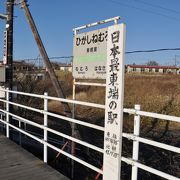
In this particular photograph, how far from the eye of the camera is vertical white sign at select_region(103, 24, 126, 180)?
3934 millimetres

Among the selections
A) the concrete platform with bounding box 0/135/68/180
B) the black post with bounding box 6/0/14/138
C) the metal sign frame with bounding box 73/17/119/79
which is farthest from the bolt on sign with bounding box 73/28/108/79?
the black post with bounding box 6/0/14/138

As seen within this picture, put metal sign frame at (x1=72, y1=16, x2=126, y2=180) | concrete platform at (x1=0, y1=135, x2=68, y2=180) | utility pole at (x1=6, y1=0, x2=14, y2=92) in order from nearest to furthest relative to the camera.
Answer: metal sign frame at (x1=72, y1=16, x2=126, y2=180), concrete platform at (x1=0, y1=135, x2=68, y2=180), utility pole at (x1=6, y1=0, x2=14, y2=92)

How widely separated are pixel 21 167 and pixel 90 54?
2.31 m

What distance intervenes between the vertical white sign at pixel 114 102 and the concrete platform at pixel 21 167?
Answer: 151cm

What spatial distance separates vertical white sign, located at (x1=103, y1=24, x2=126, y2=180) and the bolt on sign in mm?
1583

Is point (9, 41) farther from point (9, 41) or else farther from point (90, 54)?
point (90, 54)

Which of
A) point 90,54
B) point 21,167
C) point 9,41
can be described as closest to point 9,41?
point 9,41

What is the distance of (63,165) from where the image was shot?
881 cm

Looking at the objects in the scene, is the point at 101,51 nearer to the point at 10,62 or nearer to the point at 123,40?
the point at 123,40

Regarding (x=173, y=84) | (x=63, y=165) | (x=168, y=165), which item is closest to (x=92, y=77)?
(x=63, y=165)

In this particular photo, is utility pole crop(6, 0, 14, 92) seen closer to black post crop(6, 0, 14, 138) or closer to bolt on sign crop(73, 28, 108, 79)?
black post crop(6, 0, 14, 138)

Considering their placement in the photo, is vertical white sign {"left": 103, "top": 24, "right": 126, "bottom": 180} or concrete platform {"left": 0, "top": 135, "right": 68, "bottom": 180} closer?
vertical white sign {"left": 103, "top": 24, "right": 126, "bottom": 180}

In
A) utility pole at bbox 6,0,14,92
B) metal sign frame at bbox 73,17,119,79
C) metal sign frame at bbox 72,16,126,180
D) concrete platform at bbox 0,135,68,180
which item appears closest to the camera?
metal sign frame at bbox 72,16,126,180

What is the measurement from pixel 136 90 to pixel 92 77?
21286 mm
